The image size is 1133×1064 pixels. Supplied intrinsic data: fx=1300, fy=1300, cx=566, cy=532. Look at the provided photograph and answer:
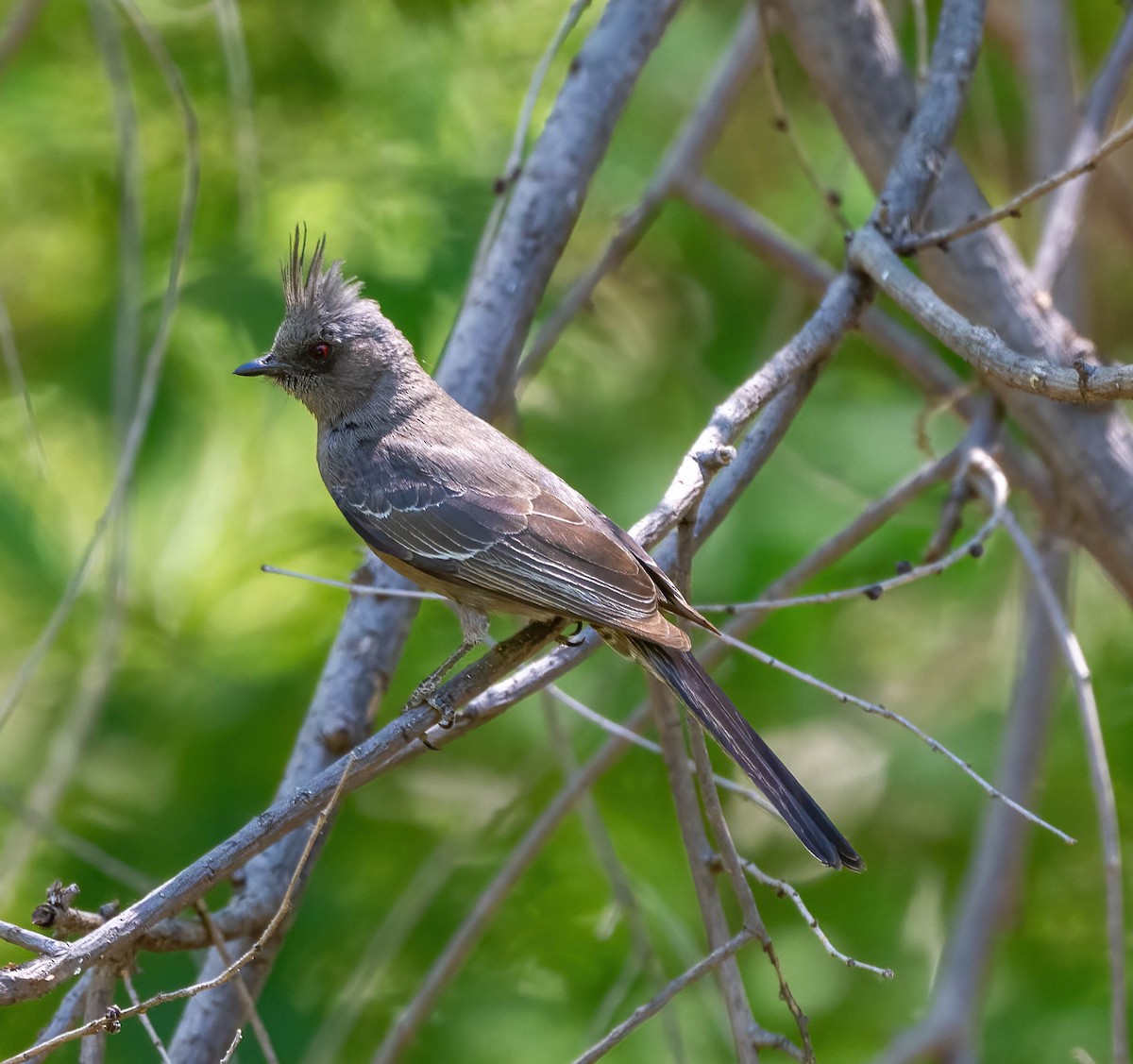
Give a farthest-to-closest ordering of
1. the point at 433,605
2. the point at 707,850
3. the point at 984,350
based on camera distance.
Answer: the point at 433,605, the point at 707,850, the point at 984,350

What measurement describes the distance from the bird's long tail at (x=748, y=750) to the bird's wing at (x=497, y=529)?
0.30 ft

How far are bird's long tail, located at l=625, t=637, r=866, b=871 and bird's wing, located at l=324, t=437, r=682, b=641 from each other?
0.30 ft

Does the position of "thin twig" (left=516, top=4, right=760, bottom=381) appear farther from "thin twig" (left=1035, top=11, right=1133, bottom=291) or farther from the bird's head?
"thin twig" (left=1035, top=11, right=1133, bottom=291)

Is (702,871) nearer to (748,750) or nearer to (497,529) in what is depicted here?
(748,750)

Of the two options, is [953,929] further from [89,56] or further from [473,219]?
[89,56]

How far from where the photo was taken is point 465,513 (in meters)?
3.29

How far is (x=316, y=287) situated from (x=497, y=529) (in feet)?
3.03

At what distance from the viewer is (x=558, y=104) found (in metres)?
3.48

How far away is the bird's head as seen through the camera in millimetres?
3641

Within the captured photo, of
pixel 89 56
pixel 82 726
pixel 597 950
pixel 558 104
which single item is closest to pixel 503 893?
pixel 597 950

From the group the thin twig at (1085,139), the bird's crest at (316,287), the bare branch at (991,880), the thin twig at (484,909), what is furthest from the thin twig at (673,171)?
the bare branch at (991,880)

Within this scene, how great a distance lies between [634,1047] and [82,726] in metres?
1.80

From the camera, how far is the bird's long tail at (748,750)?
2.52m

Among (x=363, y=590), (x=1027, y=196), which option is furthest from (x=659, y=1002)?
(x=1027, y=196)
